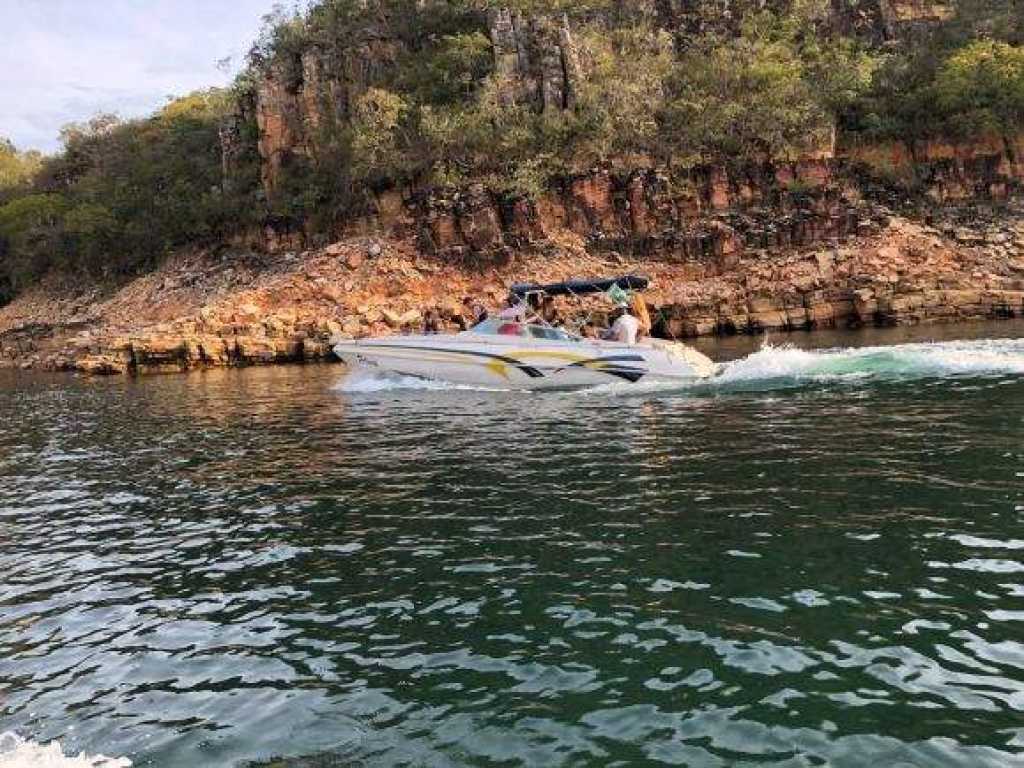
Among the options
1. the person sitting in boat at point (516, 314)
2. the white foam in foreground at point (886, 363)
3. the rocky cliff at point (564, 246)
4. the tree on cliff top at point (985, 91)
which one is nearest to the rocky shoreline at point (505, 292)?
the rocky cliff at point (564, 246)

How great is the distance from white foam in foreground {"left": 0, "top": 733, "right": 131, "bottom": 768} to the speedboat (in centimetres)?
1931

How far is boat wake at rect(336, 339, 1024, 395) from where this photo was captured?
72.3 feet

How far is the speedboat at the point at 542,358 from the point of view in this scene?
2439 cm

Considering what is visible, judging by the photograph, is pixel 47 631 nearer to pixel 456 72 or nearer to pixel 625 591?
pixel 625 591

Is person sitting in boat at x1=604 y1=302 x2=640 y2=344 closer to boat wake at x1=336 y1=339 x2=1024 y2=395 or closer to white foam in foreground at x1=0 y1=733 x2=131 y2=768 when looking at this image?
boat wake at x1=336 y1=339 x2=1024 y2=395

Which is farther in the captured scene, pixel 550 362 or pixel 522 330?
pixel 522 330

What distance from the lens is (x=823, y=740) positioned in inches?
217

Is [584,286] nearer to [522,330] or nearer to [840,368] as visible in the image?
[522,330]

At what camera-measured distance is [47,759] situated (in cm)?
571

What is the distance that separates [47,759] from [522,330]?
19.8 m

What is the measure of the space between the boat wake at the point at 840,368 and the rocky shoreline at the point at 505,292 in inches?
555

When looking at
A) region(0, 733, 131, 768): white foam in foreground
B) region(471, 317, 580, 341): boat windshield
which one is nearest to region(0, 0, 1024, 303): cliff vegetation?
region(471, 317, 580, 341): boat windshield

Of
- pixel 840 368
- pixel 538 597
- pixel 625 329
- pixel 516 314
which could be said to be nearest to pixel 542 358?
pixel 516 314

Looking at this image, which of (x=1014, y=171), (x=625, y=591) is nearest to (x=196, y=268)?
(x=1014, y=171)
